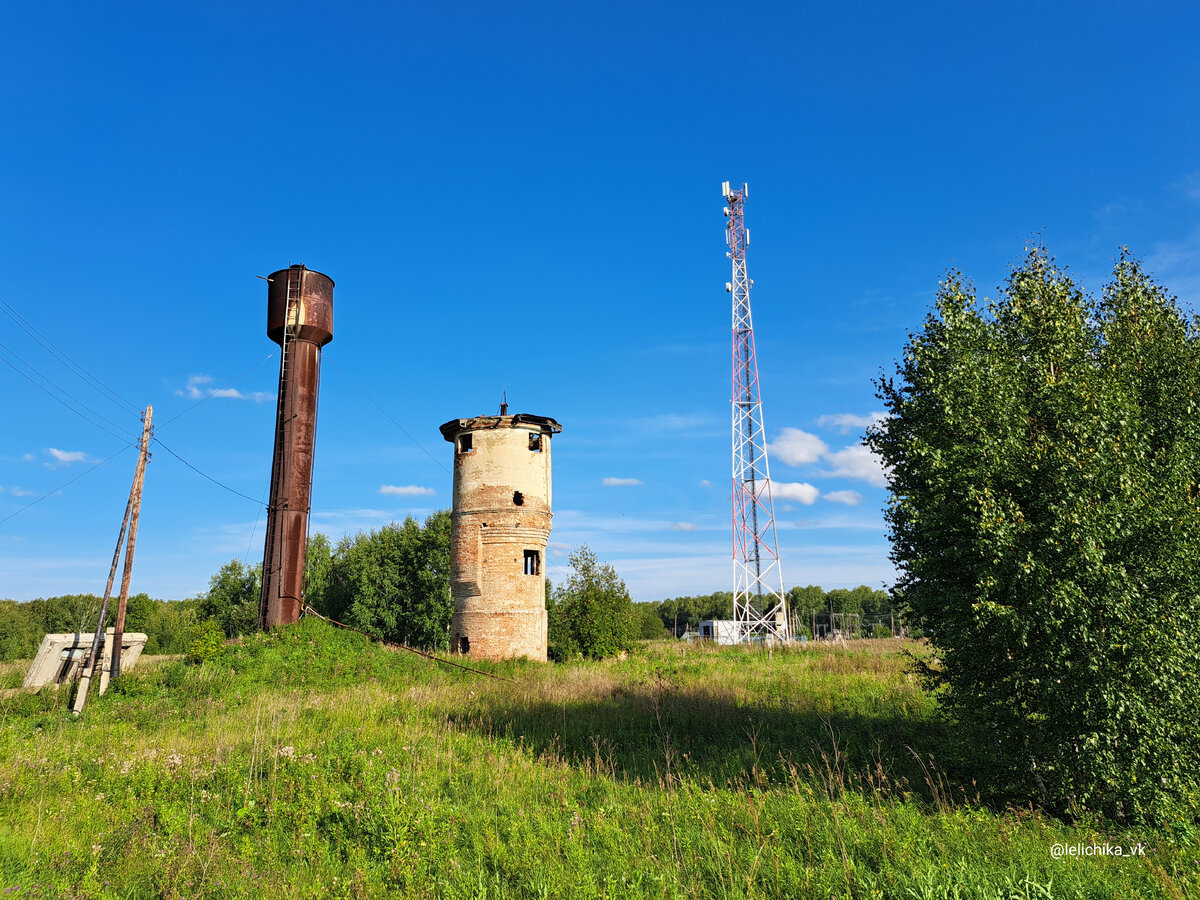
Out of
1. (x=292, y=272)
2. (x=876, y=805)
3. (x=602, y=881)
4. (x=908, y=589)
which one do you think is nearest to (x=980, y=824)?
(x=876, y=805)

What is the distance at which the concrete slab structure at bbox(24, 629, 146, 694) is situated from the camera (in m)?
16.7

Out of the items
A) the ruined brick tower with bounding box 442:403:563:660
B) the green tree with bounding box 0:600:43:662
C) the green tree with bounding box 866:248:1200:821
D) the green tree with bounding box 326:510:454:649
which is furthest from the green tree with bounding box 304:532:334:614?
the green tree with bounding box 866:248:1200:821

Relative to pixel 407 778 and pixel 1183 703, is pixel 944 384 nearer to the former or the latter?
pixel 1183 703

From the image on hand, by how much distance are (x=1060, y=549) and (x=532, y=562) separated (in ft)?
61.7

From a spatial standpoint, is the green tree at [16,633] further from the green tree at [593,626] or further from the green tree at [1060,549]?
the green tree at [1060,549]

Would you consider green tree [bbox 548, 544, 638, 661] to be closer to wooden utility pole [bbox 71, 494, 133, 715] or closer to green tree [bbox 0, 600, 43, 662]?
wooden utility pole [bbox 71, 494, 133, 715]

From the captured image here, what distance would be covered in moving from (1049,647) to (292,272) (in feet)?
76.9

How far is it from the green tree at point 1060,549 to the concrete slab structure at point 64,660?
18.9 m

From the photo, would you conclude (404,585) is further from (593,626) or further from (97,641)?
(97,641)

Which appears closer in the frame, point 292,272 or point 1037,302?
point 1037,302

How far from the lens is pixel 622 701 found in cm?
1552

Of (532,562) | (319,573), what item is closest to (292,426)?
(532,562)

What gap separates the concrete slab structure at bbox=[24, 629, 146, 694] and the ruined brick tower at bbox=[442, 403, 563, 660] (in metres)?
10.1

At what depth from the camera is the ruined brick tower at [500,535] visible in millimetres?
23344
